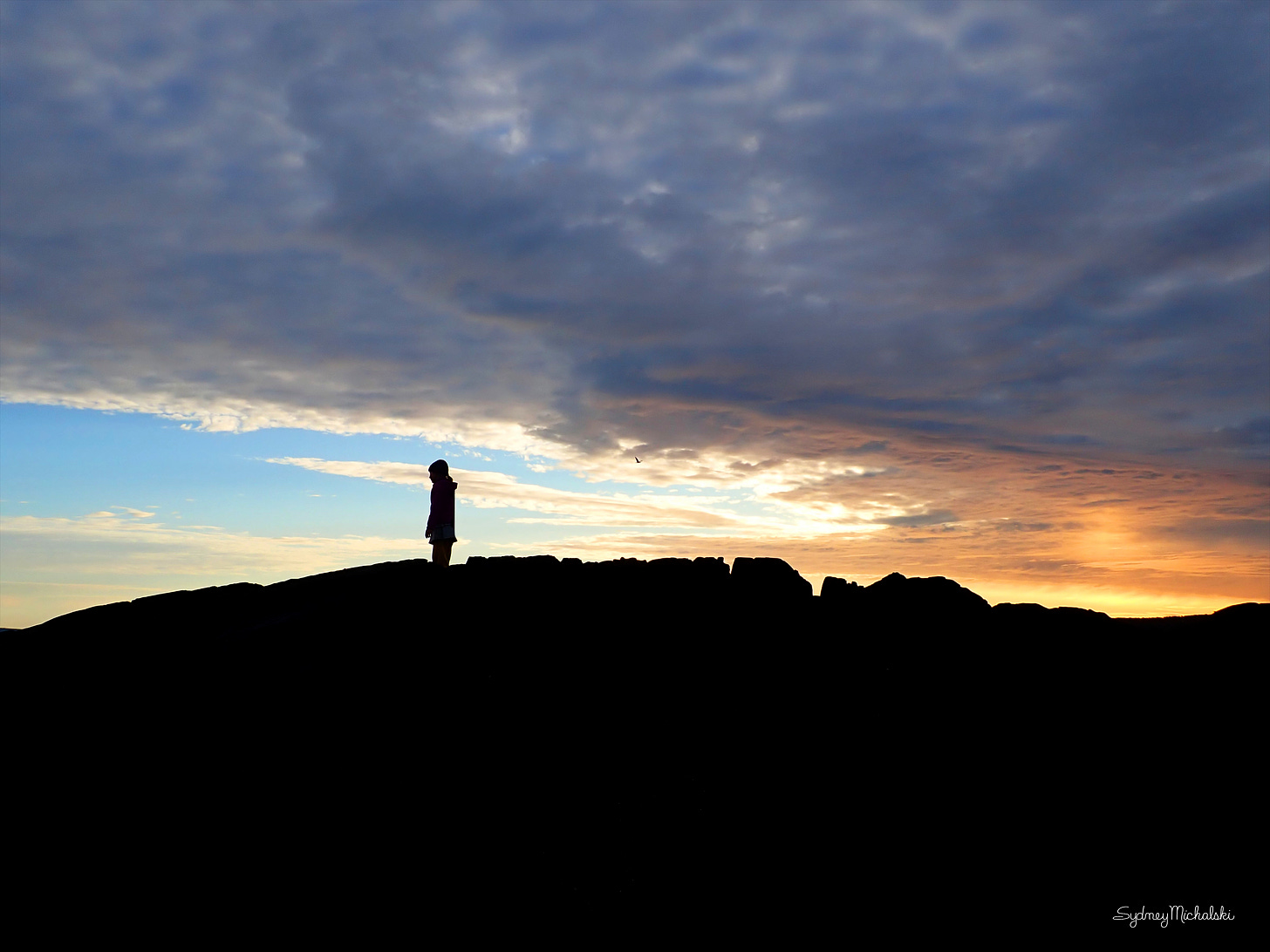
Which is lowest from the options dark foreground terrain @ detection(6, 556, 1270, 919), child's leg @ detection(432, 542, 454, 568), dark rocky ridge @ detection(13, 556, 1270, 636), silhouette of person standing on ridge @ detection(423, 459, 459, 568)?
dark foreground terrain @ detection(6, 556, 1270, 919)

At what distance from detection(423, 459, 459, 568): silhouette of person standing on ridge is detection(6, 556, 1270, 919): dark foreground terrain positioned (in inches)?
35.4

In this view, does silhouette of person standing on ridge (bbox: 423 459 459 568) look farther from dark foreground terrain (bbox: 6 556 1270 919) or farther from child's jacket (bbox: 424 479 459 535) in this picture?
dark foreground terrain (bbox: 6 556 1270 919)

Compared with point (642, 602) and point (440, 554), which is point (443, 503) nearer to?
point (440, 554)

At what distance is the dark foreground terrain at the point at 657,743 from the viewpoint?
17328 millimetres

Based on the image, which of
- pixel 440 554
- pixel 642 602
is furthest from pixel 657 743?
pixel 440 554

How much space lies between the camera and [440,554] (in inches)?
853

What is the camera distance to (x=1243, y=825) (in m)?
17.0

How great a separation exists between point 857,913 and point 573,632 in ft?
26.3

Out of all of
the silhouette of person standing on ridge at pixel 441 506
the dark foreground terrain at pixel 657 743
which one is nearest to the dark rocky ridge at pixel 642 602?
the dark foreground terrain at pixel 657 743

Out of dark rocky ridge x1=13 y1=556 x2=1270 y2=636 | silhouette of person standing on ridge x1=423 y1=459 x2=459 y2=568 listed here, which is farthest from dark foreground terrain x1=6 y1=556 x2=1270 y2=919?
silhouette of person standing on ridge x1=423 y1=459 x2=459 y2=568

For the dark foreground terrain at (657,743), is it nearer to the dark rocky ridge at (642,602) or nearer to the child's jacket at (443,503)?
the dark rocky ridge at (642,602)

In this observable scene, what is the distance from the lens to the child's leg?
851 inches

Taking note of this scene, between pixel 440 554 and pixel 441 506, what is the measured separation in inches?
49.8

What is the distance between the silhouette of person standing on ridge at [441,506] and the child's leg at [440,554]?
9cm
